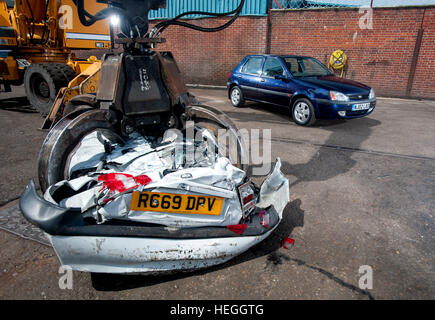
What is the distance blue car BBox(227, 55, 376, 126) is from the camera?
6715 mm

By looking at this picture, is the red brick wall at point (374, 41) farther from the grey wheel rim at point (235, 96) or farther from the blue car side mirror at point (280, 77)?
the blue car side mirror at point (280, 77)

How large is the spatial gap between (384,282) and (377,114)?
753 centimetres

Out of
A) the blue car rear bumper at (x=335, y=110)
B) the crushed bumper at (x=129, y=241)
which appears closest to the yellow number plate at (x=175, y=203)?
the crushed bumper at (x=129, y=241)

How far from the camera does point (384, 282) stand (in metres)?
2.28

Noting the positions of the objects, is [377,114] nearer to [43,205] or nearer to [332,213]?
[332,213]

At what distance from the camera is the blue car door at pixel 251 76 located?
834 centimetres

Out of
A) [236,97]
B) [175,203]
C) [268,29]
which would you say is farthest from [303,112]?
[268,29]

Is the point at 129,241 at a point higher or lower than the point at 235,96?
lower

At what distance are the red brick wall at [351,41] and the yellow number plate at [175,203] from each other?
11544 millimetres

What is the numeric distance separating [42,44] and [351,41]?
A: 10.8 metres

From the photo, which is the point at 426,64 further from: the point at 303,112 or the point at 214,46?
the point at 214,46

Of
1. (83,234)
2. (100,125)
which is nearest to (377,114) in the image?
(100,125)

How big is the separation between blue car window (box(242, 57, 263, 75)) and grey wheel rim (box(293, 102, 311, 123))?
5.72 feet

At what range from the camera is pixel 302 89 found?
23.2 ft
